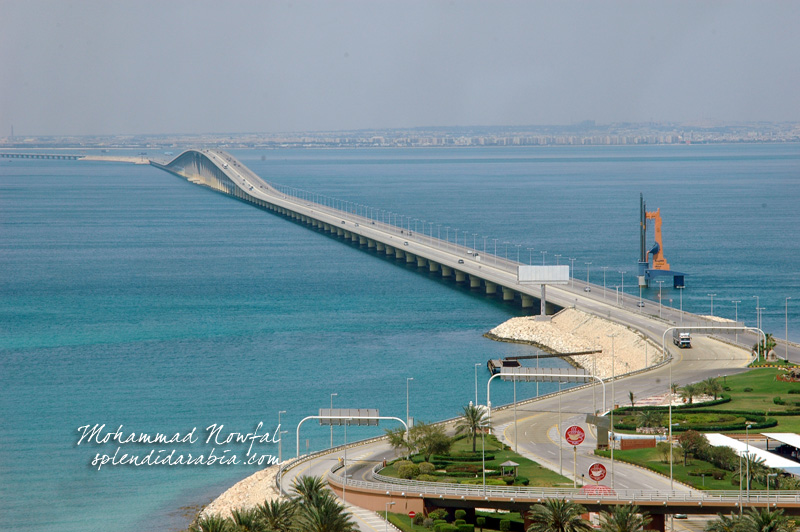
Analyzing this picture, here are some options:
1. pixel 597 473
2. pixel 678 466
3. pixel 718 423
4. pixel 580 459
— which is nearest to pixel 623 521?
pixel 597 473

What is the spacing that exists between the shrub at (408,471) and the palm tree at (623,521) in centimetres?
1047

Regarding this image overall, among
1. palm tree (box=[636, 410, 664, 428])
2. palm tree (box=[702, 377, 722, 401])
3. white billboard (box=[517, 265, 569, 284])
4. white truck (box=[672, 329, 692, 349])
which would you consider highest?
white billboard (box=[517, 265, 569, 284])

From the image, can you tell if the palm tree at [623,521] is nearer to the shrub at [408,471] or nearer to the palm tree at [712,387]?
the shrub at [408,471]

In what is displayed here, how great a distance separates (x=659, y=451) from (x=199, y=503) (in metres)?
22.9

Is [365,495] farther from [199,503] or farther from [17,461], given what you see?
[17,461]

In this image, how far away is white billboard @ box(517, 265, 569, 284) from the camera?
4072 inches

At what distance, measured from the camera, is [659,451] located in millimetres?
55812

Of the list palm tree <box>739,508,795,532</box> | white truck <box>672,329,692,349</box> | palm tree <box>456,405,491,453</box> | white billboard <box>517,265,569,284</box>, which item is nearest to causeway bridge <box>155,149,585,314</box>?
white billboard <box>517,265,569,284</box>

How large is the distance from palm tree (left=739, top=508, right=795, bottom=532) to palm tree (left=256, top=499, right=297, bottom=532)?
16.8m

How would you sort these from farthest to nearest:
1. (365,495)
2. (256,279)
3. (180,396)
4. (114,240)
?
(114,240) < (256,279) < (180,396) < (365,495)

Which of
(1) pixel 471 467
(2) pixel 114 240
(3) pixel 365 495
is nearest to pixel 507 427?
(1) pixel 471 467

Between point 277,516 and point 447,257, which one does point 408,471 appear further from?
point 447,257

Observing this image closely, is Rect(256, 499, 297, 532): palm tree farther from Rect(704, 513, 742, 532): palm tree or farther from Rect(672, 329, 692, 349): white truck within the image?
Rect(672, 329, 692, 349): white truck

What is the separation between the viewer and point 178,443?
6775 centimetres
